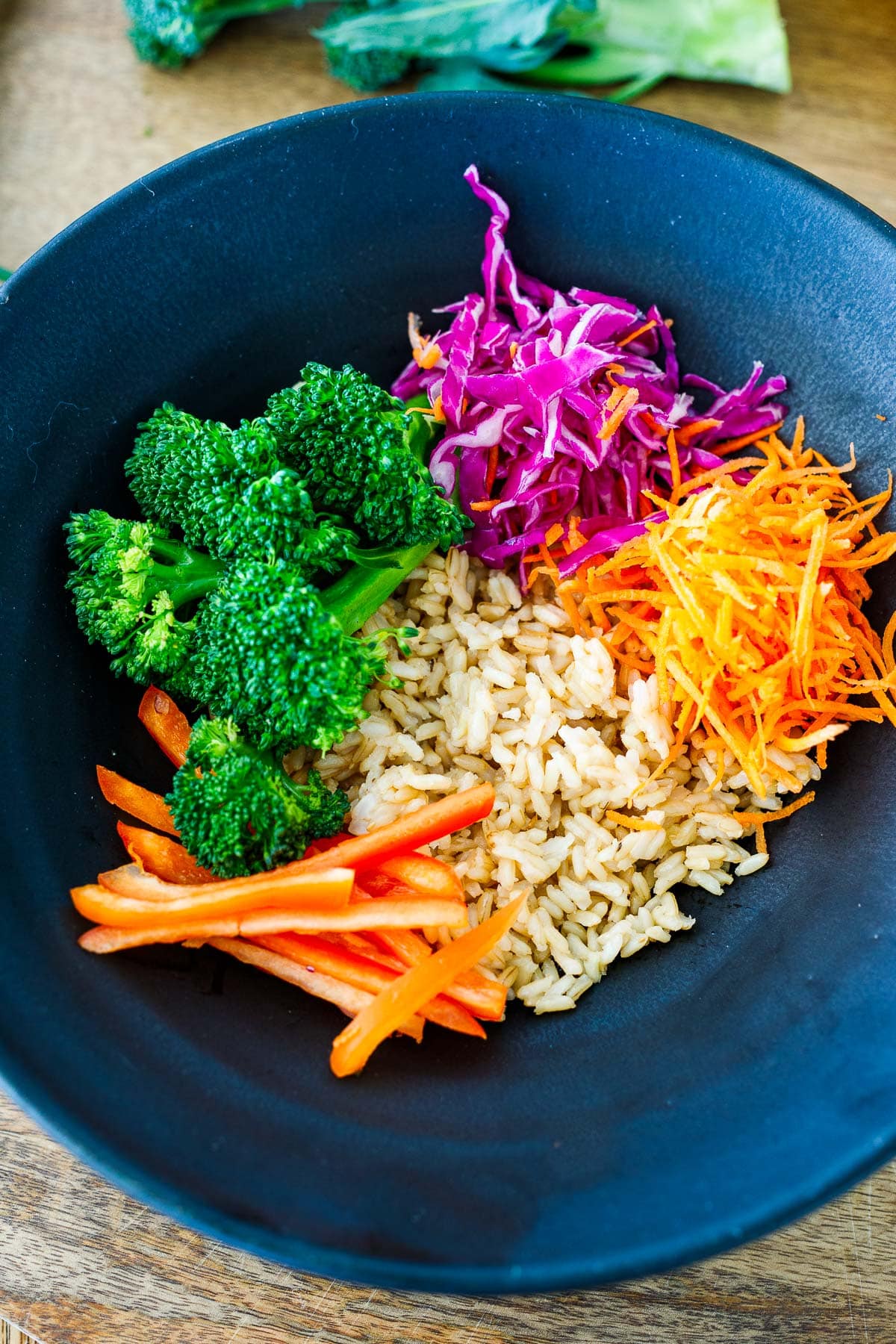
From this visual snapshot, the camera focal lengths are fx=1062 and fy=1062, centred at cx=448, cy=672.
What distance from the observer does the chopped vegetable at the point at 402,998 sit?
1.76 m

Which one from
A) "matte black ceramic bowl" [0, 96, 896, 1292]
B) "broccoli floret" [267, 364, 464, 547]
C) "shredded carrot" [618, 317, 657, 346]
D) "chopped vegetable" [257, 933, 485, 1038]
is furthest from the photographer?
"shredded carrot" [618, 317, 657, 346]

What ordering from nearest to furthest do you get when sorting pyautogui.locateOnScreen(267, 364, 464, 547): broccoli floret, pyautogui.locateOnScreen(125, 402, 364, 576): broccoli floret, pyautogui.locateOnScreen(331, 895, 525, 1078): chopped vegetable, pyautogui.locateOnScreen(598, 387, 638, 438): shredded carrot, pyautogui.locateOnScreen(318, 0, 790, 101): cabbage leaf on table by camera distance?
pyautogui.locateOnScreen(331, 895, 525, 1078): chopped vegetable
pyautogui.locateOnScreen(125, 402, 364, 576): broccoli floret
pyautogui.locateOnScreen(267, 364, 464, 547): broccoli floret
pyautogui.locateOnScreen(598, 387, 638, 438): shredded carrot
pyautogui.locateOnScreen(318, 0, 790, 101): cabbage leaf on table

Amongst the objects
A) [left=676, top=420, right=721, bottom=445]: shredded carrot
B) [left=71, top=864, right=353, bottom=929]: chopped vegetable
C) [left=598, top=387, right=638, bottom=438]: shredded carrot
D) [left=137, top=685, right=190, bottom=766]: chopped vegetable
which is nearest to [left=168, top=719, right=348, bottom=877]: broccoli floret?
[left=71, top=864, right=353, bottom=929]: chopped vegetable

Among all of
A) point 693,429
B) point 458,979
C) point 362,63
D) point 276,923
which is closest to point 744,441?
point 693,429

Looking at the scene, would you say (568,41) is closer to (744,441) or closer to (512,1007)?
(744,441)

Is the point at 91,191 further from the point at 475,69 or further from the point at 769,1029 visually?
the point at 769,1029

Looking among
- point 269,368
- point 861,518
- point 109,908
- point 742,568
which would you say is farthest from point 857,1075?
point 269,368

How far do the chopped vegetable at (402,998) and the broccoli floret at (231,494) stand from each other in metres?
0.77

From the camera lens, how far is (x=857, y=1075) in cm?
173

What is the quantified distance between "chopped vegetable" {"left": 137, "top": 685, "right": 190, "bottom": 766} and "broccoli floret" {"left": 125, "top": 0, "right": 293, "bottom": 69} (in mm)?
1985

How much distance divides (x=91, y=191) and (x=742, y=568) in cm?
216

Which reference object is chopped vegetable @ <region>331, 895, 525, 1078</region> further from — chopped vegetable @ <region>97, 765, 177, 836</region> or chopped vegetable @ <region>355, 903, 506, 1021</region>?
chopped vegetable @ <region>97, 765, 177, 836</region>

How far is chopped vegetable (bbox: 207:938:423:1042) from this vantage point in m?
1.85

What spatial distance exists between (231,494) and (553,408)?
29.0 inches
